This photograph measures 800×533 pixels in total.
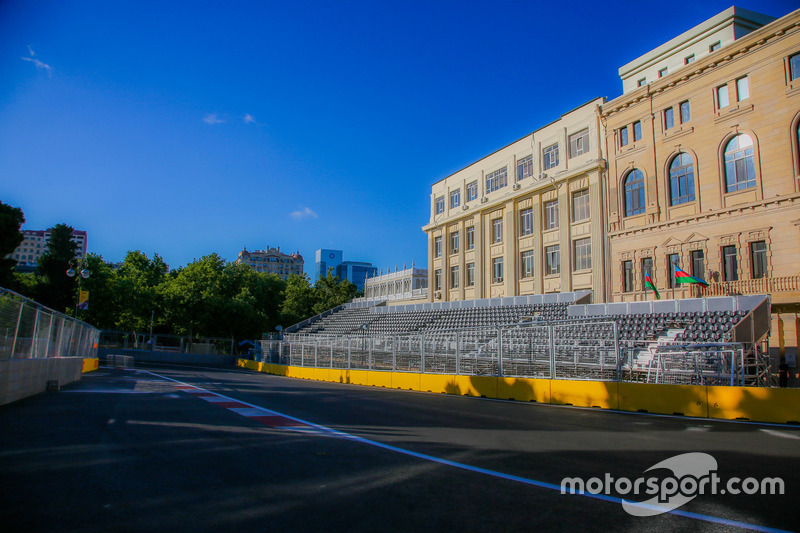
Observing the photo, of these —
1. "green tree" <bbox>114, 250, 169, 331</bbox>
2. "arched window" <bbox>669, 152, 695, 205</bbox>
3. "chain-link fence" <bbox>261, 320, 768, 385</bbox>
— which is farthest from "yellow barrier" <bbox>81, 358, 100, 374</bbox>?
"arched window" <bbox>669, 152, 695, 205</bbox>

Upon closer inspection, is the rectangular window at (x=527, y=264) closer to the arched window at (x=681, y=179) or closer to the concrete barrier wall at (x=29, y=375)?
the arched window at (x=681, y=179)

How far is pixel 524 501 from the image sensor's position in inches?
172

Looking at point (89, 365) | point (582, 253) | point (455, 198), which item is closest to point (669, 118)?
point (582, 253)

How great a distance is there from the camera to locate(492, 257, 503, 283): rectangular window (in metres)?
39.2

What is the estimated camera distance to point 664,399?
11805 millimetres

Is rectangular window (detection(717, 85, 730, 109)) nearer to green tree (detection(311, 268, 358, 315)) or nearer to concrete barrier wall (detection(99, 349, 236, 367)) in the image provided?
concrete barrier wall (detection(99, 349, 236, 367))

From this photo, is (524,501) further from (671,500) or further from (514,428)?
(514,428)

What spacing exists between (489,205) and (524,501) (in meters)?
36.8

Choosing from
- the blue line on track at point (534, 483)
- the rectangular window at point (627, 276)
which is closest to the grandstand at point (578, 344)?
the rectangular window at point (627, 276)

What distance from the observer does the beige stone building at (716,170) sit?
22594 millimetres

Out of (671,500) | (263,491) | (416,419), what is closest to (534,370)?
(416,419)

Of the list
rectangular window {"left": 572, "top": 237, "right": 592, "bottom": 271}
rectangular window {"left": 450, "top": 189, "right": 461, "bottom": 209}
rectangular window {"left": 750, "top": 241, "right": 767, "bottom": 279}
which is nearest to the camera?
rectangular window {"left": 750, "top": 241, "right": 767, "bottom": 279}

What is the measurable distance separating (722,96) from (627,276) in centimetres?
1066

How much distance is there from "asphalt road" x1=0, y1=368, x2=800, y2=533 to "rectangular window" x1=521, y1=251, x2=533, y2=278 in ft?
86.8
